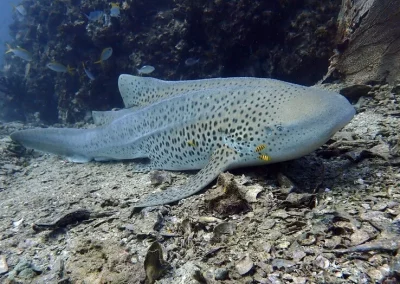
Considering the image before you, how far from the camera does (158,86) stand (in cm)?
538

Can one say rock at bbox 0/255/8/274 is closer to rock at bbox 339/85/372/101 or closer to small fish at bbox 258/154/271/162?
small fish at bbox 258/154/271/162

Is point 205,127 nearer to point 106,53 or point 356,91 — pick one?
point 356,91

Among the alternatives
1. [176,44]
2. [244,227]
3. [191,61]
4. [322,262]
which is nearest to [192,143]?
[244,227]

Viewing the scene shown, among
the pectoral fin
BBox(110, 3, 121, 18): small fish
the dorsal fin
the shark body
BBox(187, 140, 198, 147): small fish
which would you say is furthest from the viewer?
BBox(110, 3, 121, 18): small fish

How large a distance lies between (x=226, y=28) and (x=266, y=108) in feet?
17.8

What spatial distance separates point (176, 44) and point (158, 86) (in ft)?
15.0

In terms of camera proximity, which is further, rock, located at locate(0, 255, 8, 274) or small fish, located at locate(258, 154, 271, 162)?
small fish, located at locate(258, 154, 271, 162)

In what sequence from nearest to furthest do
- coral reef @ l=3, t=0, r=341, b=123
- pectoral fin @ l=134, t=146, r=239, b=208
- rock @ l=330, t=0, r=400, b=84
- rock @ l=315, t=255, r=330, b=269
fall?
rock @ l=315, t=255, r=330, b=269 → pectoral fin @ l=134, t=146, r=239, b=208 → rock @ l=330, t=0, r=400, b=84 → coral reef @ l=3, t=0, r=341, b=123

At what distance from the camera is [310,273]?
5.98 ft

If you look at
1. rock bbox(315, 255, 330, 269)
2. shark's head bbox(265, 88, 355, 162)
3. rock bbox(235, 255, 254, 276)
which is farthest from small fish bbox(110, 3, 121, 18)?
rock bbox(315, 255, 330, 269)

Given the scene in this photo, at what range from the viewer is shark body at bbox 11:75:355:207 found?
3.13 metres

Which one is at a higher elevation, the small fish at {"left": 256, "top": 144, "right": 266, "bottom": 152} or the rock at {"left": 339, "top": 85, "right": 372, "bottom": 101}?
the rock at {"left": 339, "top": 85, "right": 372, "bottom": 101}

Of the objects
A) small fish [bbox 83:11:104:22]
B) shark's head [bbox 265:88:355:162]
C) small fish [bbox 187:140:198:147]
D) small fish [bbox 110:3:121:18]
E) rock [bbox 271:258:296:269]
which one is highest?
small fish [bbox 83:11:104:22]

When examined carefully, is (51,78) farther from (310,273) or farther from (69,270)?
(310,273)
